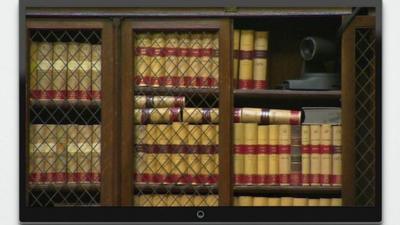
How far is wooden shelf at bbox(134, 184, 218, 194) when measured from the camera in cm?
231

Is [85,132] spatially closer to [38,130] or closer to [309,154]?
[38,130]

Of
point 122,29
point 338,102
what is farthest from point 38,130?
point 338,102

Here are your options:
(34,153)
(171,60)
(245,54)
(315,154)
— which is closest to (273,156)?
(315,154)

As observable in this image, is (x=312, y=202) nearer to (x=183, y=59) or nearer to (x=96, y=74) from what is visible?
(x=183, y=59)

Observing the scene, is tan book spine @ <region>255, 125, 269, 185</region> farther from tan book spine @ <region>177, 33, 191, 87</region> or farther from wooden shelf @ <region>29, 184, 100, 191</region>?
wooden shelf @ <region>29, 184, 100, 191</region>

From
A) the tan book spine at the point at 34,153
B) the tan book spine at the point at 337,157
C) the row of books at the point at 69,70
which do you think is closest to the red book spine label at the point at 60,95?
the row of books at the point at 69,70

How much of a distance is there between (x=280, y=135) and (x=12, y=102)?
0.87m

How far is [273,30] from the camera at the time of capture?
2.37m

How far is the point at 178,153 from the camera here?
2.32m

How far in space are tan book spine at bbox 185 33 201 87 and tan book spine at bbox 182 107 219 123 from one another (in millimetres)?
85

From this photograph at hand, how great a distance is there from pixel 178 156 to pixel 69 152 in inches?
14.0

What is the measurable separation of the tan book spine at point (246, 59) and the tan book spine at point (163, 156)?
29 cm

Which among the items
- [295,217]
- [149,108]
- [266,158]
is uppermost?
[149,108]

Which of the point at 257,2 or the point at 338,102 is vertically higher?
the point at 257,2
